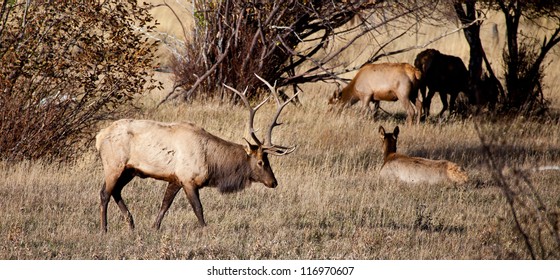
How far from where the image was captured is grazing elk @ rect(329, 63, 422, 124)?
16938mm

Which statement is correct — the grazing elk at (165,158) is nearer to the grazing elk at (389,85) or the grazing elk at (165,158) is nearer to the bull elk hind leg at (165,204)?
the bull elk hind leg at (165,204)

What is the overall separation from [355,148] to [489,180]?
254 centimetres

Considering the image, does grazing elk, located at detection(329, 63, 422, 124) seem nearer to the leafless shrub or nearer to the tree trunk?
the tree trunk

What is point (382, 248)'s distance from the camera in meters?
8.92

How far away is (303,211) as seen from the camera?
1036 centimetres

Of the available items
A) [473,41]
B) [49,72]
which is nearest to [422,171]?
[49,72]

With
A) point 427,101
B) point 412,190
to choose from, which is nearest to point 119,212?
point 412,190

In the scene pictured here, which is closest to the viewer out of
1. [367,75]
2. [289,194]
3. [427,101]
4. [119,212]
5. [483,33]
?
[119,212]

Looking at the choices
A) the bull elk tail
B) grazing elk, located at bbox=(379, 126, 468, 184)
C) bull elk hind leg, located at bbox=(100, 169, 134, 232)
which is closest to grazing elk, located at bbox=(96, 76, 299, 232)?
bull elk hind leg, located at bbox=(100, 169, 134, 232)

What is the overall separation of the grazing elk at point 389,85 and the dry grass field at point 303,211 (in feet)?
5.89

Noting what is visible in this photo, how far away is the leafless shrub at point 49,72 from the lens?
485 inches

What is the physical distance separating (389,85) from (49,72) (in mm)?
6593

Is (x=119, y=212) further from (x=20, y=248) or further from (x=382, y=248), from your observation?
(x=382, y=248)

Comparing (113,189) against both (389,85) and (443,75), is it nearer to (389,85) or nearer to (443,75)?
(389,85)
